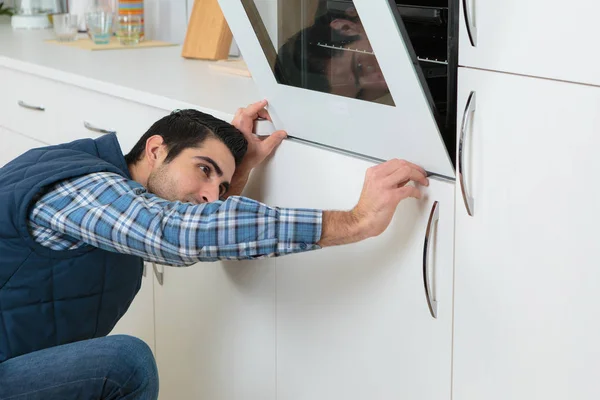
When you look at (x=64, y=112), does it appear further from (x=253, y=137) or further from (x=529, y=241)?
(x=529, y=241)

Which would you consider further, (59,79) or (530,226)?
(59,79)

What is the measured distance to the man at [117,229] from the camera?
4.49 ft

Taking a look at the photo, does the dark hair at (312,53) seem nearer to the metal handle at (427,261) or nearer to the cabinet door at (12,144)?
the metal handle at (427,261)

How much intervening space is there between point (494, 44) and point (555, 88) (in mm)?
109

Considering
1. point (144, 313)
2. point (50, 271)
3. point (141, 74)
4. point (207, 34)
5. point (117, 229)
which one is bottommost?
point (144, 313)

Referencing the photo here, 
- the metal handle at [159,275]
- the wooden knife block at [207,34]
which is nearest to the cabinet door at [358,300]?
the metal handle at [159,275]

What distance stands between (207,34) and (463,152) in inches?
56.3

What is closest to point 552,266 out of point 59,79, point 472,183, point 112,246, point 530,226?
point 530,226

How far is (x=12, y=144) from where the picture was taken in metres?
2.83

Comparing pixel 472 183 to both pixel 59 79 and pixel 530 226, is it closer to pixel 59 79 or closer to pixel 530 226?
pixel 530 226

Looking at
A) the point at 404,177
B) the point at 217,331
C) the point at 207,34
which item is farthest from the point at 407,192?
the point at 207,34

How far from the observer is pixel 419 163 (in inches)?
53.9

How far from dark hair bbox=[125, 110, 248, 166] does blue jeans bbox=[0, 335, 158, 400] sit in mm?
366

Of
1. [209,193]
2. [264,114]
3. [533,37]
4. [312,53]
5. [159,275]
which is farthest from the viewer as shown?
[159,275]
